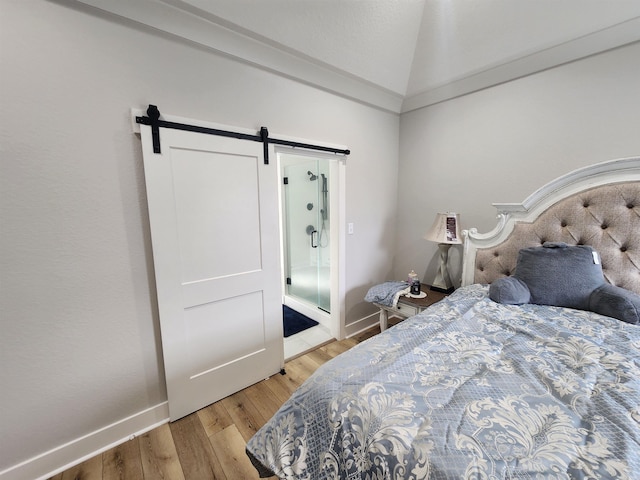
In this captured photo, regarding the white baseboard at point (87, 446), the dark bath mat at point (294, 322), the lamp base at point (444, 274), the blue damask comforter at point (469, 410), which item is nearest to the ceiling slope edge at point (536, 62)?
the lamp base at point (444, 274)

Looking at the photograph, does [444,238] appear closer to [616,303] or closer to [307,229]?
[616,303]

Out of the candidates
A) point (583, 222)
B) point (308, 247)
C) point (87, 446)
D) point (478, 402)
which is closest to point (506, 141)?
point (583, 222)

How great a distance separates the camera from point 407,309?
2170mm

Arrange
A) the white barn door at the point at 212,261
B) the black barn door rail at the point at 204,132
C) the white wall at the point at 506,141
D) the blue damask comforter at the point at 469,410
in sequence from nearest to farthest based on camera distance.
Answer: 1. the blue damask comforter at the point at 469,410
2. the black barn door rail at the point at 204,132
3. the white barn door at the point at 212,261
4. the white wall at the point at 506,141

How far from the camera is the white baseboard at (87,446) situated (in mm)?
1290

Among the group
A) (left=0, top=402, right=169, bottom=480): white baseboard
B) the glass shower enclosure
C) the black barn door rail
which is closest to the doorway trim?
the black barn door rail

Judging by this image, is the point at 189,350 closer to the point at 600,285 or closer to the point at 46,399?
the point at 46,399

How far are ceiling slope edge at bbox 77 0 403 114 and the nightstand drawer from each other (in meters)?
1.89

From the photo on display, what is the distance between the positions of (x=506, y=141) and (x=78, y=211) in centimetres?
294

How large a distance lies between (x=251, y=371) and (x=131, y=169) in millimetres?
1599

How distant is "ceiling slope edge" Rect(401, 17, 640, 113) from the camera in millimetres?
1573

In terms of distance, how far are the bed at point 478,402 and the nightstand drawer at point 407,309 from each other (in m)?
0.57

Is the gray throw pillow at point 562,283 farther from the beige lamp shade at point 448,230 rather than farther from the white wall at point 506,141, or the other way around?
the white wall at point 506,141

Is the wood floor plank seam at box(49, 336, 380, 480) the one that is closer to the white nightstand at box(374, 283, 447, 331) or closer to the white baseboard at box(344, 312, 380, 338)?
the white baseboard at box(344, 312, 380, 338)
